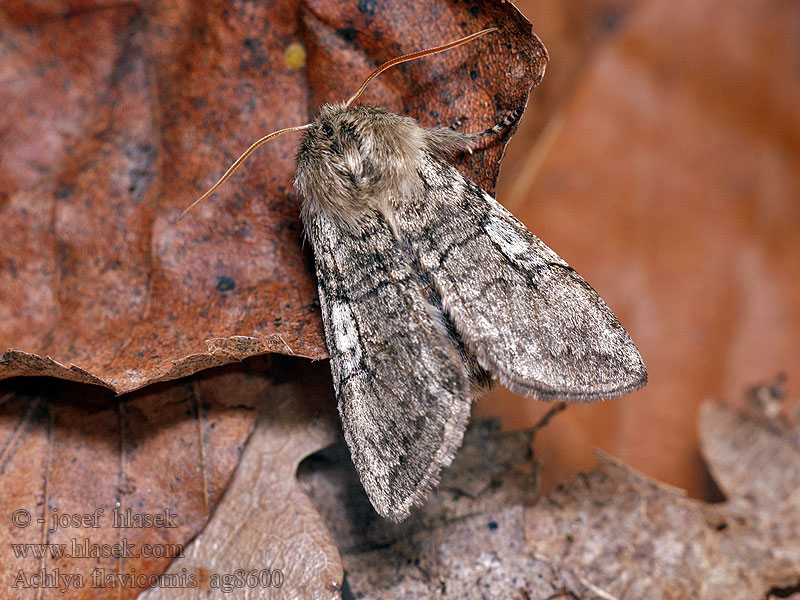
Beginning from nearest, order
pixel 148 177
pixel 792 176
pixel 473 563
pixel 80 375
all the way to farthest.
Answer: pixel 80 375 → pixel 473 563 → pixel 148 177 → pixel 792 176

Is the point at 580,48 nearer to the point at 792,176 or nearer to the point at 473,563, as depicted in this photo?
the point at 792,176

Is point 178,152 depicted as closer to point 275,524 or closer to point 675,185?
point 275,524

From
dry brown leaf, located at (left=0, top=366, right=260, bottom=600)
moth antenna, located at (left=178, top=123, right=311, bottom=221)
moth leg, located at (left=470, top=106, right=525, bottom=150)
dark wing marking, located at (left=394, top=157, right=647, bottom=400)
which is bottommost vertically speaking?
dry brown leaf, located at (left=0, top=366, right=260, bottom=600)

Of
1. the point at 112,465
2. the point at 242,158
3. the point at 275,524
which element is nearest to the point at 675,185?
the point at 242,158

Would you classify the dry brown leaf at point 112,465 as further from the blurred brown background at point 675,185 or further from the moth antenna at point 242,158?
the blurred brown background at point 675,185

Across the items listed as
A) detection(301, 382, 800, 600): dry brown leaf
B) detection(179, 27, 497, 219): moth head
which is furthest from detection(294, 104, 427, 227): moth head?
detection(301, 382, 800, 600): dry brown leaf

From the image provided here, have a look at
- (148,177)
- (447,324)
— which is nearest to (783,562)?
(447,324)

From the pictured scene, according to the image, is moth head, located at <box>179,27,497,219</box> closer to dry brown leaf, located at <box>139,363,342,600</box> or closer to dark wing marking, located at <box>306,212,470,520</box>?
dark wing marking, located at <box>306,212,470,520</box>
